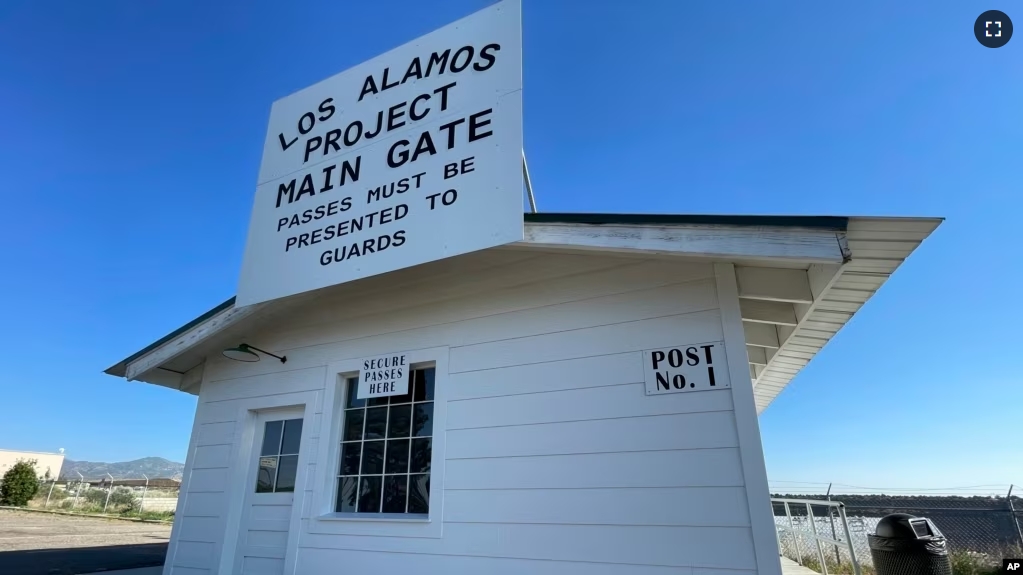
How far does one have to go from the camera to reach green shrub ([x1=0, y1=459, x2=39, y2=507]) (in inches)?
778

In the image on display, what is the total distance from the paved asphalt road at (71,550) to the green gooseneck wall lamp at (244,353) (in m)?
3.79

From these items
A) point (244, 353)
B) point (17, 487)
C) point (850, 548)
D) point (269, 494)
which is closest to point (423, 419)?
point (269, 494)

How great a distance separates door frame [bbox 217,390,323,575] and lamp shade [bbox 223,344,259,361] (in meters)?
0.43

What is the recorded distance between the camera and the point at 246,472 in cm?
500

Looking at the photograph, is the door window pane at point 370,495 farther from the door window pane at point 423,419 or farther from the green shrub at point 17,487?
the green shrub at point 17,487

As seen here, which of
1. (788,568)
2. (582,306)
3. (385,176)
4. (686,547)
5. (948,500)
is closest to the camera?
(686,547)

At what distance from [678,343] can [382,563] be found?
2798 millimetres

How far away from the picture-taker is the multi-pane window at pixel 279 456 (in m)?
4.82

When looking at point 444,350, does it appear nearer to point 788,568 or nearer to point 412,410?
point 412,410

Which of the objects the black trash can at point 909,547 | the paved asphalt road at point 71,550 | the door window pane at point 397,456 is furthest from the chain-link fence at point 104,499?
the black trash can at point 909,547

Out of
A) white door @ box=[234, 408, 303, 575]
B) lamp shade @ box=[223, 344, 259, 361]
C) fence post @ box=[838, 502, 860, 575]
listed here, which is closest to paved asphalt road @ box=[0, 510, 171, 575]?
white door @ box=[234, 408, 303, 575]

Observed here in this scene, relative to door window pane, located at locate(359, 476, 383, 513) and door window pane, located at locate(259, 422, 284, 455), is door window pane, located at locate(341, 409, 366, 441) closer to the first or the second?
door window pane, located at locate(359, 476, 383, 513)

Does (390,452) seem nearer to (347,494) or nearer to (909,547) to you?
(347,494)

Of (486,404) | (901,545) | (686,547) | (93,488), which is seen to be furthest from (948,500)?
(93,488)
